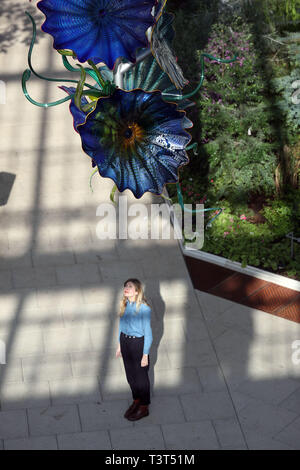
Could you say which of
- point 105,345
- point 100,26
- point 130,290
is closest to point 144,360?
point 130,290

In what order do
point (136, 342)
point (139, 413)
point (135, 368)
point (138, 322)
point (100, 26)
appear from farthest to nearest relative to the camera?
point (139, 413) → point (135, 368) → point (136, 342) → point (138, 322) → point (100, 26)

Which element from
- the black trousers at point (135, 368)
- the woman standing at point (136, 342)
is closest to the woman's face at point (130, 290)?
the woman standing at point (136, 342)

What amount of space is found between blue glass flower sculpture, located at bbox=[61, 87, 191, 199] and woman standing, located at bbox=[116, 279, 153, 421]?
9.02 feet

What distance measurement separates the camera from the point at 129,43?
14.5 ft

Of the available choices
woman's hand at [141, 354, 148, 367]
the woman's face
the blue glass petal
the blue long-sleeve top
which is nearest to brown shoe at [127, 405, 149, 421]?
woman's hand at [141, 354, 148, 367]

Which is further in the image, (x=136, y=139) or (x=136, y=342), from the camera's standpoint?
(x=136, y=342)

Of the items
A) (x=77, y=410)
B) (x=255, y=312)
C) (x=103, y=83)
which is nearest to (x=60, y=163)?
(x=255, y=312)

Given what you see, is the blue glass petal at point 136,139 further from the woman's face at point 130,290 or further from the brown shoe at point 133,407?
the brown shoe at point 133,407

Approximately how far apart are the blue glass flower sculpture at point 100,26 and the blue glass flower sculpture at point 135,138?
263 mm

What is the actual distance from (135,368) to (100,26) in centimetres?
415

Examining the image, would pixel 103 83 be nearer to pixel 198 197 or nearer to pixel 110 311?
pixel 110 311

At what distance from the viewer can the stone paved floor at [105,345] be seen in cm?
784

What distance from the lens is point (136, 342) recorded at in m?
7.63

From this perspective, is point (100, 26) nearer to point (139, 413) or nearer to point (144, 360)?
point (144, 360)
